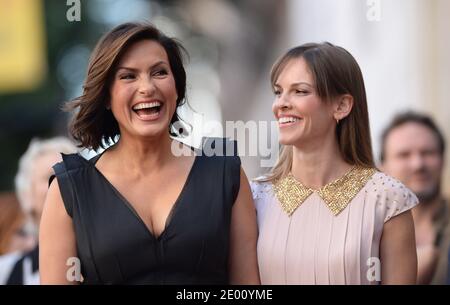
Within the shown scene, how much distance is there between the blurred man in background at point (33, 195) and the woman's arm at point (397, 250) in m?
1.44

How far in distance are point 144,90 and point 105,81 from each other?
115 millimetres

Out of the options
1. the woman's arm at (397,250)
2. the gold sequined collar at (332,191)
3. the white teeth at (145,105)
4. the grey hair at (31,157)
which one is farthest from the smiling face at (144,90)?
the grey hair at (31,157)

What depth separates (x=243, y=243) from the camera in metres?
2.59

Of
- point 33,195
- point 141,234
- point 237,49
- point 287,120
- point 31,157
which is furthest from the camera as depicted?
point 237,49

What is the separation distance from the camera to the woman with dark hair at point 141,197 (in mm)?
2479

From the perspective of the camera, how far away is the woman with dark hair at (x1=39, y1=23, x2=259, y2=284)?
248 cm

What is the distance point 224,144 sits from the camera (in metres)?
2.71

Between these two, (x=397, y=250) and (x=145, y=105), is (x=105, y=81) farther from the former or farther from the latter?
(x=397, y=250)

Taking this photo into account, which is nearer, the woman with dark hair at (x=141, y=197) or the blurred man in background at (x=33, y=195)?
the woman with dark hair at (x=141, y=197)

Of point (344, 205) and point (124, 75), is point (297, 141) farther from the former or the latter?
point (124, 75)

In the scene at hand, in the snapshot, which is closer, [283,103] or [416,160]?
[283,103]

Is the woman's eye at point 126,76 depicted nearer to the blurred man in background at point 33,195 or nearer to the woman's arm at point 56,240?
the woman's arm at point 56,240

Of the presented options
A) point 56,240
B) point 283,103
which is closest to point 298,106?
point 283,103

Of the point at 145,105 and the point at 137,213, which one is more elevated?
the point at 145,105
